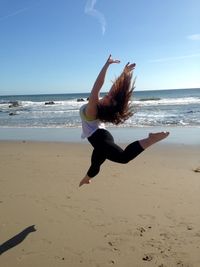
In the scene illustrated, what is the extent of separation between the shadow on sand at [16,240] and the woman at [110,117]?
1.27 meters

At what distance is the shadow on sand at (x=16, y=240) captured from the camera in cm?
472

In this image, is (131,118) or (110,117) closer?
(110,117)

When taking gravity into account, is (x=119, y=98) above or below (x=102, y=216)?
above

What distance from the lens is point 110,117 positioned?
481cm

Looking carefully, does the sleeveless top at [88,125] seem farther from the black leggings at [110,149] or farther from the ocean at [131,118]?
the ocean at [131,118]

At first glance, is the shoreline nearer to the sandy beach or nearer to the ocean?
the ocean

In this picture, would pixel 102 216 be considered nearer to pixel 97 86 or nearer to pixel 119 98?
pixel 119 98

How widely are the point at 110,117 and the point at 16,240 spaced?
200cm

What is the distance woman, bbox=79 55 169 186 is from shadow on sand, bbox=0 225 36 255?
127 cm

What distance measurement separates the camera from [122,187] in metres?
7.12

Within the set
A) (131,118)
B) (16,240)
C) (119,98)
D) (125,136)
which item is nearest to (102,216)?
(16,240)

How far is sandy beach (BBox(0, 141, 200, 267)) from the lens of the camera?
448 cm

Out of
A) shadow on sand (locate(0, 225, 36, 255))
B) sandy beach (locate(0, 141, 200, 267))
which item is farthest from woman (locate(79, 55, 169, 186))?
shadow on sand (locate(0, 225, 36, 255))

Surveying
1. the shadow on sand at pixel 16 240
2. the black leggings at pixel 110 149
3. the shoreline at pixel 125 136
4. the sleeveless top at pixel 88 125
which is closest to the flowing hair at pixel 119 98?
the sleeveless top at pixel 88 125
